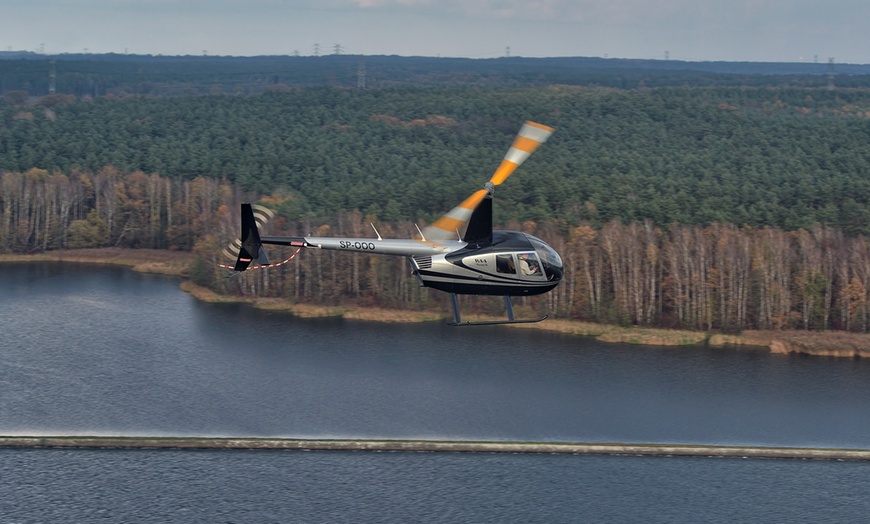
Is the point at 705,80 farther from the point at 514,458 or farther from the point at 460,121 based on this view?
the point at 514,458

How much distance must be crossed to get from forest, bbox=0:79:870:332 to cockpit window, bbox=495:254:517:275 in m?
24.6

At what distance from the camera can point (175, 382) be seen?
36.3 metres

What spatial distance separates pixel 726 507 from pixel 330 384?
13.6 metres

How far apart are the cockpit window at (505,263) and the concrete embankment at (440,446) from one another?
45.4ft

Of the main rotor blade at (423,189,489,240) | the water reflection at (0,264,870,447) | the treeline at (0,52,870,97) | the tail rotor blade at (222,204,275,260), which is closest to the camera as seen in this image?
the main rotor blade at (423,189,489,240)

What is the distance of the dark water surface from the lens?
28.7 m

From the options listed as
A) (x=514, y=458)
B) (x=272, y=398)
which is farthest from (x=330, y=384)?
(x=514, y=458)

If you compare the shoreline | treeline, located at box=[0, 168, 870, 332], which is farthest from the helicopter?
treeline, located at box=[0, 168, 870, 332]

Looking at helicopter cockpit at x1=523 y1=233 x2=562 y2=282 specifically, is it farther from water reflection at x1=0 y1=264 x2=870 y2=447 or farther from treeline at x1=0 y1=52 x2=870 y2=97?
treeline at x1=0 y1=52 x2=870 y2=97

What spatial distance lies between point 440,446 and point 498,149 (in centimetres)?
3996

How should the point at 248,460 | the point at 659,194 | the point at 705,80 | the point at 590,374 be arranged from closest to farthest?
the point at 248,460 < the point at 590,374 < the point at 659,194 < the point at 705,80

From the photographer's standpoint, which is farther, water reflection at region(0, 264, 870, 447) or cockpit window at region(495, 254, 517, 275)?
water reflection at region(0, 264, 870, 447)

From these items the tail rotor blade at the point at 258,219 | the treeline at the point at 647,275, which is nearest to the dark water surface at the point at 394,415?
the treeline at the point at 647,275

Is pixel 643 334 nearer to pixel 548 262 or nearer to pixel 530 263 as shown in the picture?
pixel 548 262
